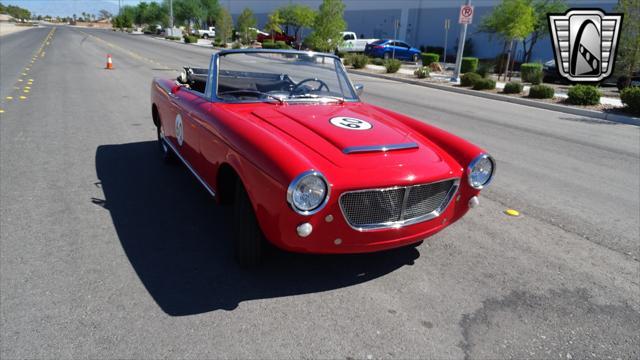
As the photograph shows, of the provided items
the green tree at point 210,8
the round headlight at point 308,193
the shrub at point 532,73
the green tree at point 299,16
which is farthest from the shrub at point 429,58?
the green tree at point 210,8

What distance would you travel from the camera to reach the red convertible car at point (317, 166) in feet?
8.88

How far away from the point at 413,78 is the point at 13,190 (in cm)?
1843

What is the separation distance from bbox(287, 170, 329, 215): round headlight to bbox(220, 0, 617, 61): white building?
107 feet

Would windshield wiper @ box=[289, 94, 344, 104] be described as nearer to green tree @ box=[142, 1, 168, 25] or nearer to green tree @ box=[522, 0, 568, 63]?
green tree @ box=[522, 0, 568, 63]

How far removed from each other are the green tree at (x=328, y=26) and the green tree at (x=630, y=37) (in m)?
16.0

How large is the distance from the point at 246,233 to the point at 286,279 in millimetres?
443

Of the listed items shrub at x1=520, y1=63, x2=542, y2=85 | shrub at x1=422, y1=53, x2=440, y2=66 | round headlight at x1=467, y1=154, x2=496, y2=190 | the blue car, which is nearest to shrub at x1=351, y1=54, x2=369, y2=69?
shrub at x1=422, y1=53, x2=440, y2=66

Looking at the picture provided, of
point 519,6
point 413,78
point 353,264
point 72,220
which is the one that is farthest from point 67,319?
point 519,6

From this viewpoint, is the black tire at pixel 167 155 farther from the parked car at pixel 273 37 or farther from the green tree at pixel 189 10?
the green tree at pixel 189 10

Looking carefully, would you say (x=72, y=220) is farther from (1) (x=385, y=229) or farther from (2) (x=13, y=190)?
(1) (x=385, y=229)

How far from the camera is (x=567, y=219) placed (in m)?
4.59

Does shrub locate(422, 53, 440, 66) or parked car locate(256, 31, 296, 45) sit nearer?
shrub locate(422, 53, 440, 66)

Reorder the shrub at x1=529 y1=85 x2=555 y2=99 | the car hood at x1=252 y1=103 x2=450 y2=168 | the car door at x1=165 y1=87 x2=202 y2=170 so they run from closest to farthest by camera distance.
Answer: the car hood at x1=252 y1=103 x2=450 y2=168 → the car door at x1=165 y1=87 x2=202 y2=170 → the shrub at x1=529 y1=85 x2=555 y2=99

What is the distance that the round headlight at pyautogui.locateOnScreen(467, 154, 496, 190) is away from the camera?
10.9ft
